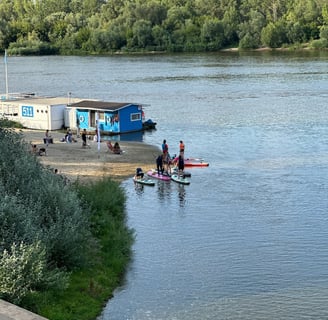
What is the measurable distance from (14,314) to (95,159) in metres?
26.3

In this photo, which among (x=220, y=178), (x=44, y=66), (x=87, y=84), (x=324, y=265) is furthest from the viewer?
(x=44, y=66)

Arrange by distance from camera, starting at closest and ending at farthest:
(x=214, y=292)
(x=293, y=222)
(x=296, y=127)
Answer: (x=214, y=292) → (x=293, y=222) → (x=296, y=127)

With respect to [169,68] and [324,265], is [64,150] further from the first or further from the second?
[169,68]

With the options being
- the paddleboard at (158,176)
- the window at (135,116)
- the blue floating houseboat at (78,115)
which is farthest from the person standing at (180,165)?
the window at (135,116)

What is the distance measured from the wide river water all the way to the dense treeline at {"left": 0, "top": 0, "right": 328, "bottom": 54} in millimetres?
69542

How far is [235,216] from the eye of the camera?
1144 inches

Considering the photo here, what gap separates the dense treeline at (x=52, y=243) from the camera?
1705 centimetres

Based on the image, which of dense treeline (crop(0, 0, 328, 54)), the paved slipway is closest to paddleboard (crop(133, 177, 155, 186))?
the paved slipway

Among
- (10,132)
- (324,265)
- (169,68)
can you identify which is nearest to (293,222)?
(324,265)

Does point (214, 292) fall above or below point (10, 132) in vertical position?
below

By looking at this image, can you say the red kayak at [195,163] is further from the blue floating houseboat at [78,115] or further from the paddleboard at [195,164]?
the blue floating houseboat at [78,115]

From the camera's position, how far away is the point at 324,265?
23.0 meters

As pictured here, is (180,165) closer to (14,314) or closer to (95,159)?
(95,159)

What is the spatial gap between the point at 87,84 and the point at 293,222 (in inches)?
2603
